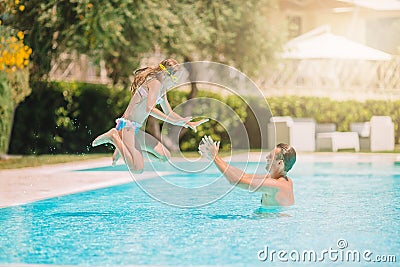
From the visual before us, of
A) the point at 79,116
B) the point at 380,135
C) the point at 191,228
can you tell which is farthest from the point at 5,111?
the point at 380,135

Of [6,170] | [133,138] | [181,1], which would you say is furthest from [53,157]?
[133,138]

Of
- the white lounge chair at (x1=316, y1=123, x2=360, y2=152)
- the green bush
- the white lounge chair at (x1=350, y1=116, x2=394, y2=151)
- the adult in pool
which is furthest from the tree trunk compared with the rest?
the white lounge chair at (x1=350, y1=116, x2=394, y2=151)

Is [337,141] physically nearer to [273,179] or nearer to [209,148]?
[273,179]

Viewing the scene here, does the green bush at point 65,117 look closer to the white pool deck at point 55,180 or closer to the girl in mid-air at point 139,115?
the white pool deck at point 55,180

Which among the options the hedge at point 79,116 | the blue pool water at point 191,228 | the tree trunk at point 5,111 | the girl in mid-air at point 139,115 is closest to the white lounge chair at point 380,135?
the hedge at point 79,116

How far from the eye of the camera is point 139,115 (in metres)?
8.34

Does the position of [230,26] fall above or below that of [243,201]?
above

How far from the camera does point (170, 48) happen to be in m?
17.2

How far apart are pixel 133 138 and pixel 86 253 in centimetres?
222

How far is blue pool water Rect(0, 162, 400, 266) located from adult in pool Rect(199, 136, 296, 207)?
19 centimetres

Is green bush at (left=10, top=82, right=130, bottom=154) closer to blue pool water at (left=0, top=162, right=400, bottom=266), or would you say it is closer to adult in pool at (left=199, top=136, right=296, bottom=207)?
blue pool water at (left=0, top=162, right=400, bottom=266)

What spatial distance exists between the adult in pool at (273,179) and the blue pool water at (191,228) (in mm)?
190

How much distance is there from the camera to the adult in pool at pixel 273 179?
7.94m

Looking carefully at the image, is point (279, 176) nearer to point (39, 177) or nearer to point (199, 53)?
point (39, 177)
